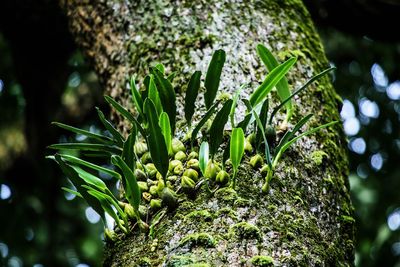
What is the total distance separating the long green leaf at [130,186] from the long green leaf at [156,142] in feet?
0.14

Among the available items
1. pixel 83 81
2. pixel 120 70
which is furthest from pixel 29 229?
pixel 120 70

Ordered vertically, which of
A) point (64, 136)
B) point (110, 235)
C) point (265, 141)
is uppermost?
point (265, 141)

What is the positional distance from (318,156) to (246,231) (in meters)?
0.24

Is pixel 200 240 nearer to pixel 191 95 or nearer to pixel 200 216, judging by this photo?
pixel 200 216

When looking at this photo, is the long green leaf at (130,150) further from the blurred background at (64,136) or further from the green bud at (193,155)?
the blurred background at (64,136)

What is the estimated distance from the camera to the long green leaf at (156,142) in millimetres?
862

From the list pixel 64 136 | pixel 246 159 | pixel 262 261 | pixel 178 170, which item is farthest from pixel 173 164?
pixel 64 136

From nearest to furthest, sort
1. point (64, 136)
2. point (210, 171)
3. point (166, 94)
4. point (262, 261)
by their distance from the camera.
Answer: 1. point (262, 261)
2. point (210, 171)
3. point (166, 94)
4. point (64, 136)

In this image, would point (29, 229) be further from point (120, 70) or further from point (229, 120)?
point (229, 120)

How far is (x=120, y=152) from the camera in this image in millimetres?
1007

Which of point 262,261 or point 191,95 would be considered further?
point 191,95

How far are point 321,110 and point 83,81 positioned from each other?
6.58ft

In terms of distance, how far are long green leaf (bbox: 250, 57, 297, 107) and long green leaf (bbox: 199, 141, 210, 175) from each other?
0.13 metres

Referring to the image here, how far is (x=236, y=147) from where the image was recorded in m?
0.86
